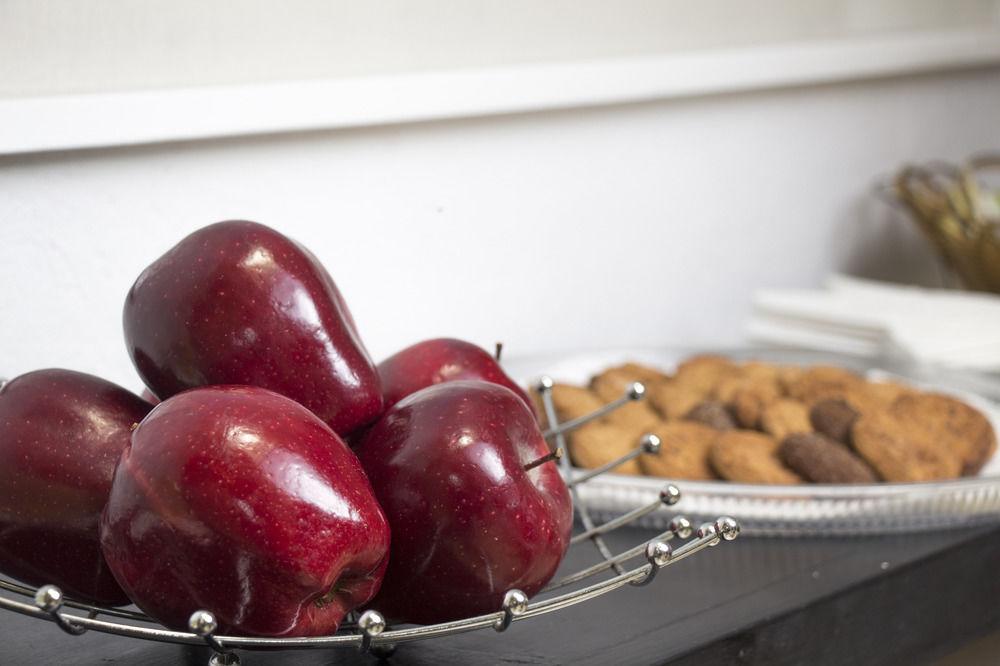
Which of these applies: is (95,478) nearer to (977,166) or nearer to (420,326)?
(420,326)

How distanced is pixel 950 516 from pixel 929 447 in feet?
0.18

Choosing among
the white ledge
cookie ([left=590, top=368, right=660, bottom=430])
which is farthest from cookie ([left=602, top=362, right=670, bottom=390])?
the white ledge

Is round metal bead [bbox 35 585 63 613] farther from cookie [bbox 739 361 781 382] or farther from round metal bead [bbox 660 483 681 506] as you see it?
cookie [bbox 739 361 781 382]

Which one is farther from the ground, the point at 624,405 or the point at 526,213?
the point at 526,213

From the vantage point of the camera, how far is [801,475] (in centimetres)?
71

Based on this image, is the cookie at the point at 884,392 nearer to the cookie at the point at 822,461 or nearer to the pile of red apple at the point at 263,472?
the cookie at the point at 822,461

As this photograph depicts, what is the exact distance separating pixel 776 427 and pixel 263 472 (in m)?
0.46

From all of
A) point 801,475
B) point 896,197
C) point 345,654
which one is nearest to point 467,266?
point 801,475

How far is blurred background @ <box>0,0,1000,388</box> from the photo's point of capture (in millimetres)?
704

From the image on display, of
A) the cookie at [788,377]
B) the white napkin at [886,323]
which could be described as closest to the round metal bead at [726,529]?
the cookie at [788,377]

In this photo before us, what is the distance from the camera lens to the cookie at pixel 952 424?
0.75 meters

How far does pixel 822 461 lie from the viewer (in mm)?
702

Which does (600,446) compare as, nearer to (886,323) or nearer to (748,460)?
(748,460)

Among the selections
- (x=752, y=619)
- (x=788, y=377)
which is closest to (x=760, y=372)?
(x=788, y=377)
